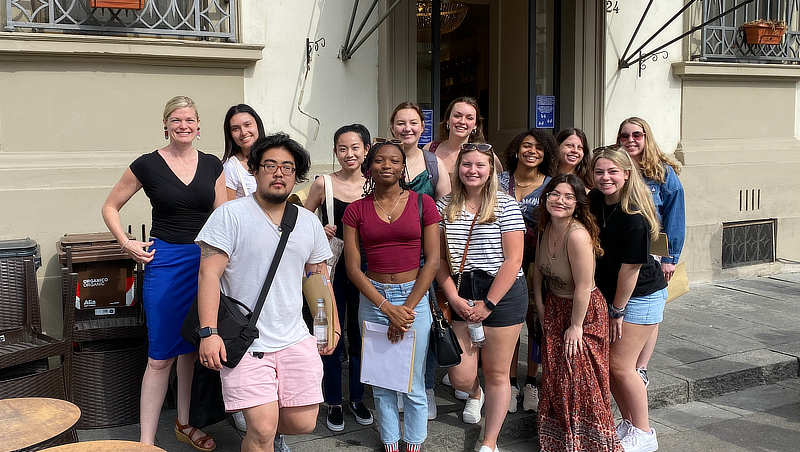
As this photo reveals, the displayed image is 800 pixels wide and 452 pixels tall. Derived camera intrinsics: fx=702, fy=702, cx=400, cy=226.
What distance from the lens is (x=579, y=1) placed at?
778cm

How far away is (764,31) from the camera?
8.13 meters

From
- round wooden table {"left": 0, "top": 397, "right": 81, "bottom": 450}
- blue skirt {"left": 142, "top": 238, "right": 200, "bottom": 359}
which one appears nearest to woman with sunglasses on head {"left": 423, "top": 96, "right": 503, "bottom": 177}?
blue skirt {"left": 142, "top": 238, "right": 200, "bottom": 359}

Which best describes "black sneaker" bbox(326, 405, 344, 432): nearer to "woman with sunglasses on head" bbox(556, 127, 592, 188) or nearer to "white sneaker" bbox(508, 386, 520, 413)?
"white sneaker" bbox(508, 386, 520, 413)

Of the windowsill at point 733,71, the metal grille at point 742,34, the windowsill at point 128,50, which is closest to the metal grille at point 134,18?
the windowsill at point 128,50

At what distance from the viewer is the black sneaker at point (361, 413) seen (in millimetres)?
4320

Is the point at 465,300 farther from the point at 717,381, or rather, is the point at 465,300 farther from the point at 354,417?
the point at 717,381

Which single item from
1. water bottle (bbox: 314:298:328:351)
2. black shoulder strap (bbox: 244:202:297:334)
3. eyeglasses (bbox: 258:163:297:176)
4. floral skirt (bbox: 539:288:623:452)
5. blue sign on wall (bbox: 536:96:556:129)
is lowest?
floral skirt (bbox: 539:288:623:452)

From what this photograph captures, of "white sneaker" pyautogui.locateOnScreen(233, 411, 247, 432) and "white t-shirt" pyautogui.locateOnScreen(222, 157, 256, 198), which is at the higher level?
"white t-shirt" pyautogui.locateOnScreen(222, 157, 256, 198)

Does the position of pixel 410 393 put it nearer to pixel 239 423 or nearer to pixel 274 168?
pixel 239 423

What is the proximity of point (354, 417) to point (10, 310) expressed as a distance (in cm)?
220

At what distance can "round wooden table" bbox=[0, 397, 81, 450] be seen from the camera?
2.59 metres

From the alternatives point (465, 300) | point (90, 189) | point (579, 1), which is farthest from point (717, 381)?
point (90, 189)

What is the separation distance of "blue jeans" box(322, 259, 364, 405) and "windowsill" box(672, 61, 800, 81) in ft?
17.8

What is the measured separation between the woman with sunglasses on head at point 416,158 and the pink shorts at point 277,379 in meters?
1.42
